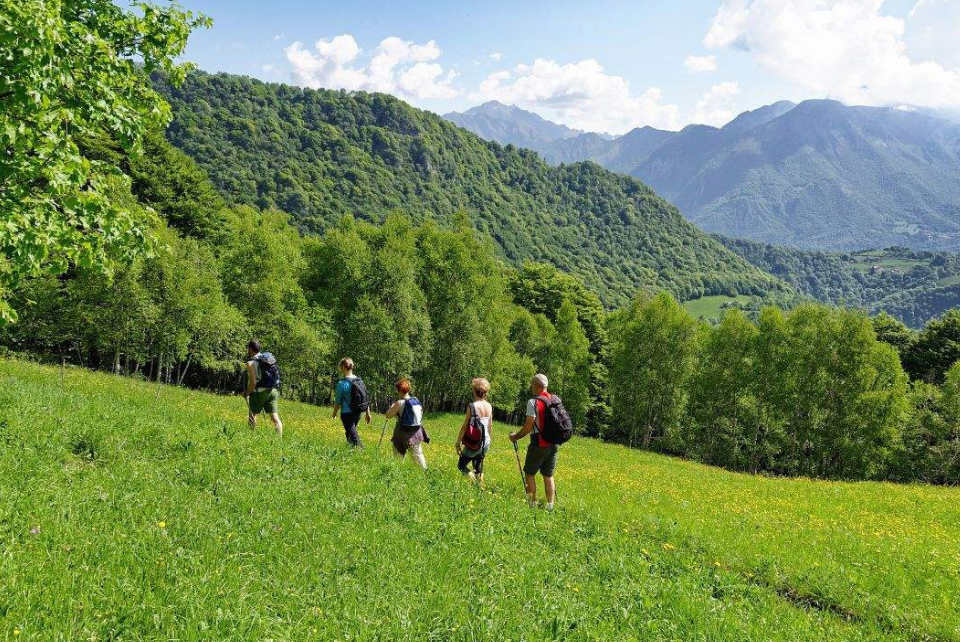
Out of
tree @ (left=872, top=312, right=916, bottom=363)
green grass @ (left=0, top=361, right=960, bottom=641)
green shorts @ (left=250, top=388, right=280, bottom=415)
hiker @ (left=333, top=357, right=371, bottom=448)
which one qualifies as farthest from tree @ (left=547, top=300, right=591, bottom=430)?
green grass @ (left=0, top=361, right=960, bottom=641)

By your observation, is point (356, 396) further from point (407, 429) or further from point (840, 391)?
point (840, 391)

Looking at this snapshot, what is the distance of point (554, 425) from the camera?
1109 centimetres

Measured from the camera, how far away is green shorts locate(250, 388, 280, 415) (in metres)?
15.0

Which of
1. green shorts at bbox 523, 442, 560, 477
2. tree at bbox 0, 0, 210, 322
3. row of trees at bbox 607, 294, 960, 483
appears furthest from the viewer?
row of trees at bbox 607, 294, 960, 483

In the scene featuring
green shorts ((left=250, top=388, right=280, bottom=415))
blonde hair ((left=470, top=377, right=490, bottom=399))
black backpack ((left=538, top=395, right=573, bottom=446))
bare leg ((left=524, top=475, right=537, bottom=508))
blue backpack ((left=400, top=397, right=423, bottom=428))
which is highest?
blonde hair ((left=470, top=377, right=490, bottom=399))

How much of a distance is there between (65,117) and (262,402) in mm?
8978

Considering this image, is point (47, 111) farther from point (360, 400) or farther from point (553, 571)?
point (553, 571)

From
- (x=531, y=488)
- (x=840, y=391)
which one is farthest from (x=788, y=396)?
(x=531, y=488)

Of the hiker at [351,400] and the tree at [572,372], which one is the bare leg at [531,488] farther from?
the tree at [572,372]

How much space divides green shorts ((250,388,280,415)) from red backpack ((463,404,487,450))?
6067 millimetres

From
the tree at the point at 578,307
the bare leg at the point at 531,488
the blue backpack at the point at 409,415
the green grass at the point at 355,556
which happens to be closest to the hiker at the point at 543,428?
the bare leg at the point at 531,488

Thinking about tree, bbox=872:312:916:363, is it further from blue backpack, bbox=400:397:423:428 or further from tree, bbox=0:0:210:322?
tree, bbox=0:0:210:322

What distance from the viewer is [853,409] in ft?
145

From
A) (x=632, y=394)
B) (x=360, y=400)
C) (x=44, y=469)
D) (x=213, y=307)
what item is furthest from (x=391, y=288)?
(x=44, y=469)
